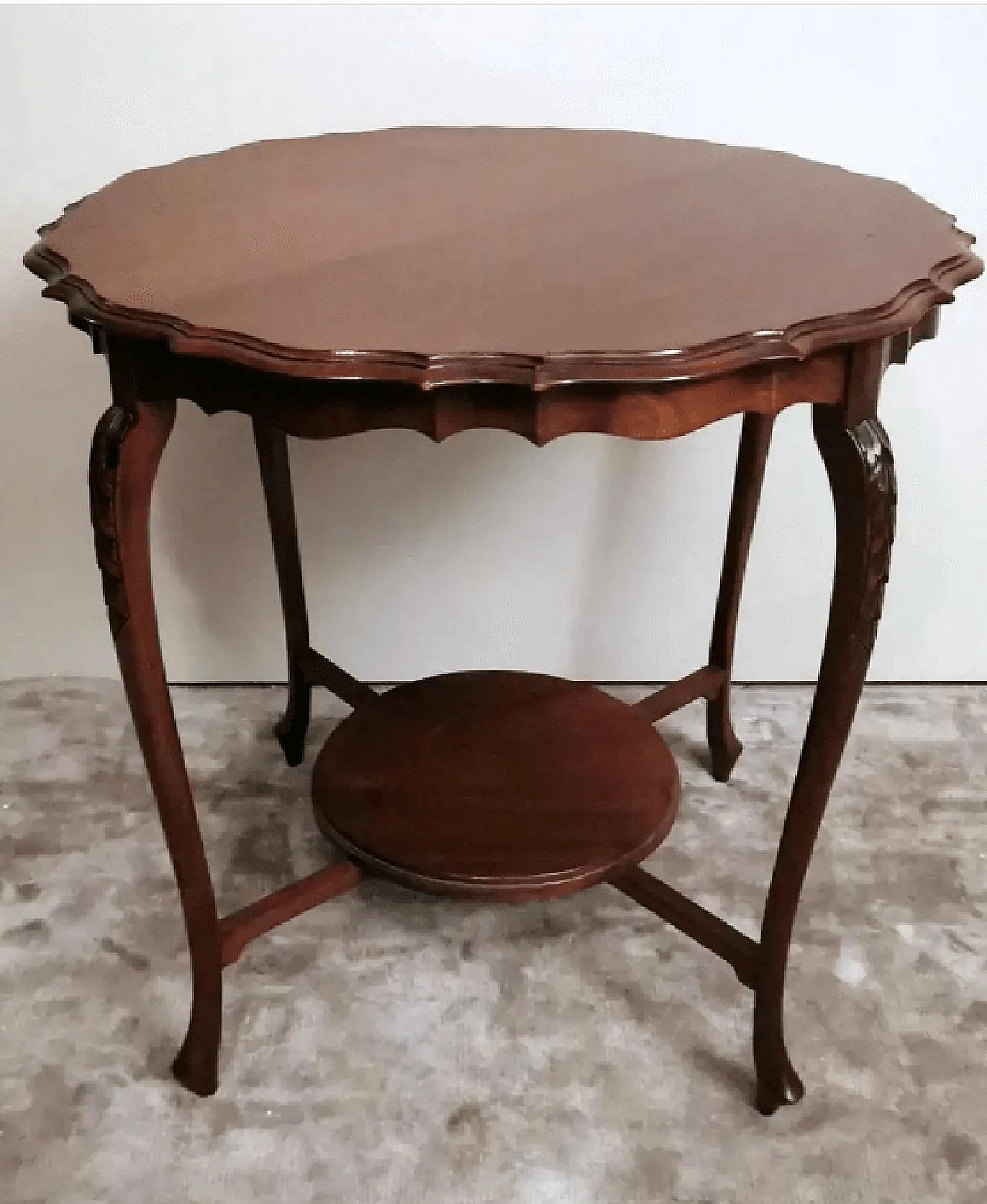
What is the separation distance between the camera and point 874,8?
4.73 feet

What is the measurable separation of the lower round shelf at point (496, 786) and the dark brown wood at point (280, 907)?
29mm

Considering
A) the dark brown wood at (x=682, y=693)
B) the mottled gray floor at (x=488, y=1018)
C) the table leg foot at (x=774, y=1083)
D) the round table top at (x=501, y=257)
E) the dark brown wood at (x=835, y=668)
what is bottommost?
the mottled gray floor at (x=488, y=1018)

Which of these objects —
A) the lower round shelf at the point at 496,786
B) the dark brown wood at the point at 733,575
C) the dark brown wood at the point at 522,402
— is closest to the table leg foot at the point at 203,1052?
the lower round shelf at the point at 496,786

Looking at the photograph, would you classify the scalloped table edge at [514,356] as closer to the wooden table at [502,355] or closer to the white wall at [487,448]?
the wooden table at [502,355]

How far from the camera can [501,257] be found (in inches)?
37.8

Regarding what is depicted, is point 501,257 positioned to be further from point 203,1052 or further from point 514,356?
point 203,1052

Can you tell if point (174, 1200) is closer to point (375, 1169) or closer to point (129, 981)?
point (375, 1169)

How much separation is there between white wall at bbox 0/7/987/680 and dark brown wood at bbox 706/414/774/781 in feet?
0.70

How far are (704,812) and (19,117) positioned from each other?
1273 millimetres

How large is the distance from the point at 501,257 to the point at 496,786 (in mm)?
668

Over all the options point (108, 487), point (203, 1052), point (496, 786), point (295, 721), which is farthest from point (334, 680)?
point (108, 487)

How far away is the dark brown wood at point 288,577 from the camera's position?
4.83 feet

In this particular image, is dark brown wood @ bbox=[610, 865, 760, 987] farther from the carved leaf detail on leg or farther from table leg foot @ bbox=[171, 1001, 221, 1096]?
the carved leaf detail on leg

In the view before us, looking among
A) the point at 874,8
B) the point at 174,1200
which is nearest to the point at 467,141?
the point at 874,8
